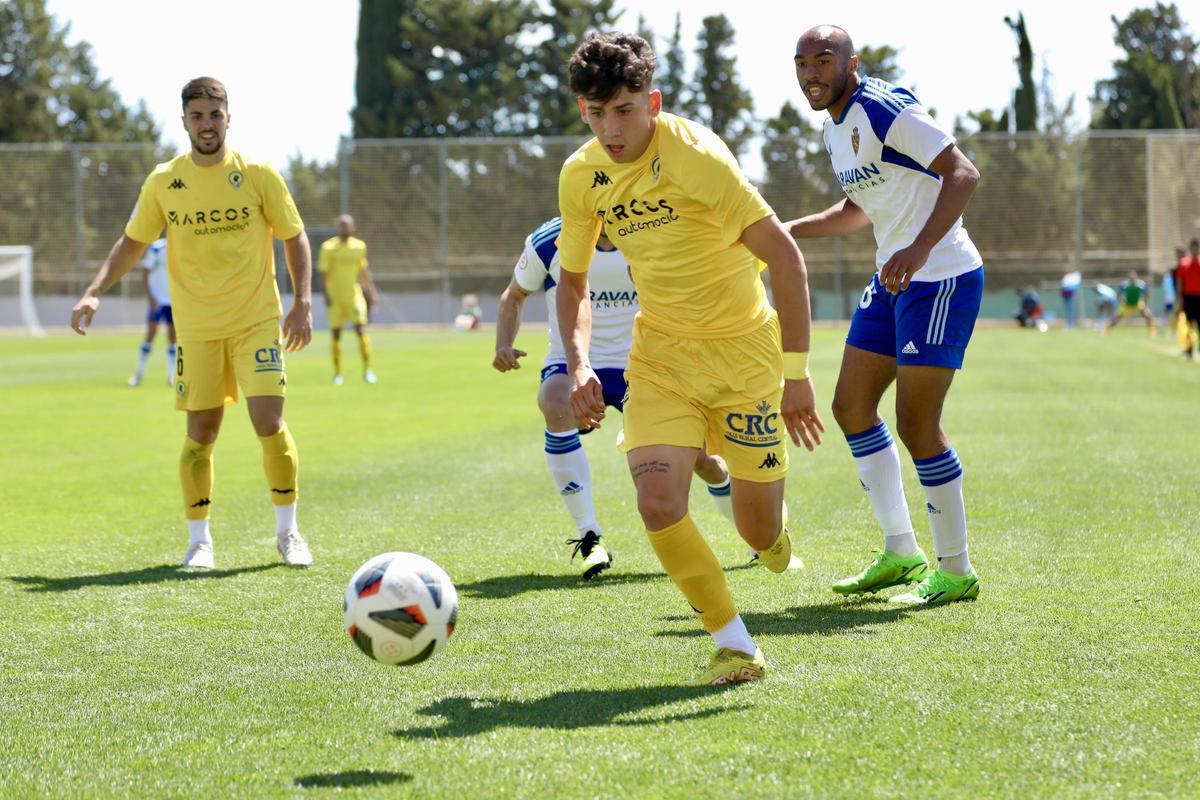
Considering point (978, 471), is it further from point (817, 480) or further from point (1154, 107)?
point (1154, 107)

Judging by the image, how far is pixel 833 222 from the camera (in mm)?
6207

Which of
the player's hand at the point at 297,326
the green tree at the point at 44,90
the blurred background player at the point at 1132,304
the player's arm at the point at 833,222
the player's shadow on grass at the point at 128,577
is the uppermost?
the green tree at the point at 44,90

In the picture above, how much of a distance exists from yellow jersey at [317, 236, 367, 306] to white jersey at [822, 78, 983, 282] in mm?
17398

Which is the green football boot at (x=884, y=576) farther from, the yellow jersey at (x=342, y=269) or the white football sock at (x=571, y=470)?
the yellow jersey at (x=342, y=269)

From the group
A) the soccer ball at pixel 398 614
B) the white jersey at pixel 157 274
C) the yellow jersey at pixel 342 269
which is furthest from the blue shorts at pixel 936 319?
the yellow jersey at pixel 342 269

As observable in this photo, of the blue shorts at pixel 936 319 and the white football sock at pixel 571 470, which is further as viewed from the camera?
the white football sock at pixel 571 470

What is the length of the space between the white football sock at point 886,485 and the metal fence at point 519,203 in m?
37.7

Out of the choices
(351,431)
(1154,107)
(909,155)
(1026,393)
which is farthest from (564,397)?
(1154,107)

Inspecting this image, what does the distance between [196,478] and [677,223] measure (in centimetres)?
Answer: 365

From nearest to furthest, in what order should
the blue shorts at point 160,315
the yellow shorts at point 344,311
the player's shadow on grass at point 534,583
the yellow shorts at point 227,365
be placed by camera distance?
the player's shadow on grass at point 534,583 < the yellow shorts at point 227,365 < the blue shorts at point 160,315 < the yellow shorts at point 344,311

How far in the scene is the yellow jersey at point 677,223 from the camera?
184 inches

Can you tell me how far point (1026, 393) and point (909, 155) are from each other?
1295cm

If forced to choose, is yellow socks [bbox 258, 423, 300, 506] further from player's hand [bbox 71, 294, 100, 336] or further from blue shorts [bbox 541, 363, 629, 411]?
blue shorts [bbox 541, 363, 629, 411]

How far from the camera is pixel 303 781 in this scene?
11.9ft
